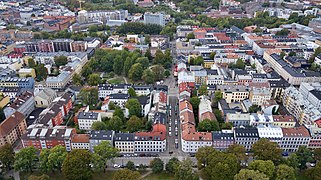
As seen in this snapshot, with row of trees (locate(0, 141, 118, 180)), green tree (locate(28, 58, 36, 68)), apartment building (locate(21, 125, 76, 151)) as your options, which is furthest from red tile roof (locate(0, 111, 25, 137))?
green tree (locate(28, 58, 36, 68))

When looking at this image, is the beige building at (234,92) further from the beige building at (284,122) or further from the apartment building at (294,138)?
the apartment building at (294,138)

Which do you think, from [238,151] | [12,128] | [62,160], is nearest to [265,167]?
[238,151]

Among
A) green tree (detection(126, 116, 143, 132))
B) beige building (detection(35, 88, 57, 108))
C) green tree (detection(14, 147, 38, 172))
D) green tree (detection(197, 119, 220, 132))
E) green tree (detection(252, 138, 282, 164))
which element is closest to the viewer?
green tree (detection(14, 147, 38, 172))

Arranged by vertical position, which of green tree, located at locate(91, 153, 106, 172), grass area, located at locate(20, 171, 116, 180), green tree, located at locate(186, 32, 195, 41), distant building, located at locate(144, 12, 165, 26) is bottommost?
grass area, located at locate(20, 171, 116, 180)

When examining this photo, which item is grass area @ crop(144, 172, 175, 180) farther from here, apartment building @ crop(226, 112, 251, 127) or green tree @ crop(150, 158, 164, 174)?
apartment building @ crop(226, 112, 251, 127)

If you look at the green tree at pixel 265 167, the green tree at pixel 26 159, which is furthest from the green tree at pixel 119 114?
the green tree at pixel 265 167

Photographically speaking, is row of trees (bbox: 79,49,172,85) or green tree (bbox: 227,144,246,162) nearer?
green tree (bbox: 227,144,246,162)

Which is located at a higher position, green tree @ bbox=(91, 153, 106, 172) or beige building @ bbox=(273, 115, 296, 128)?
beige building @ bbox=(273, 115, 296, 128)

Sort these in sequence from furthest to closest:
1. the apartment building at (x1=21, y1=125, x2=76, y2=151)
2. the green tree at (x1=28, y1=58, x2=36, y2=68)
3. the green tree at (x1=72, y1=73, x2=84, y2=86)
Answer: the green tree at (x1=28, y1=58, x2=36, y2=68), the green tree at (x1=72, y1=73, x2=84, y2=86), the apartment building at (x1=21, y1=125, x2=76, y2=151)
